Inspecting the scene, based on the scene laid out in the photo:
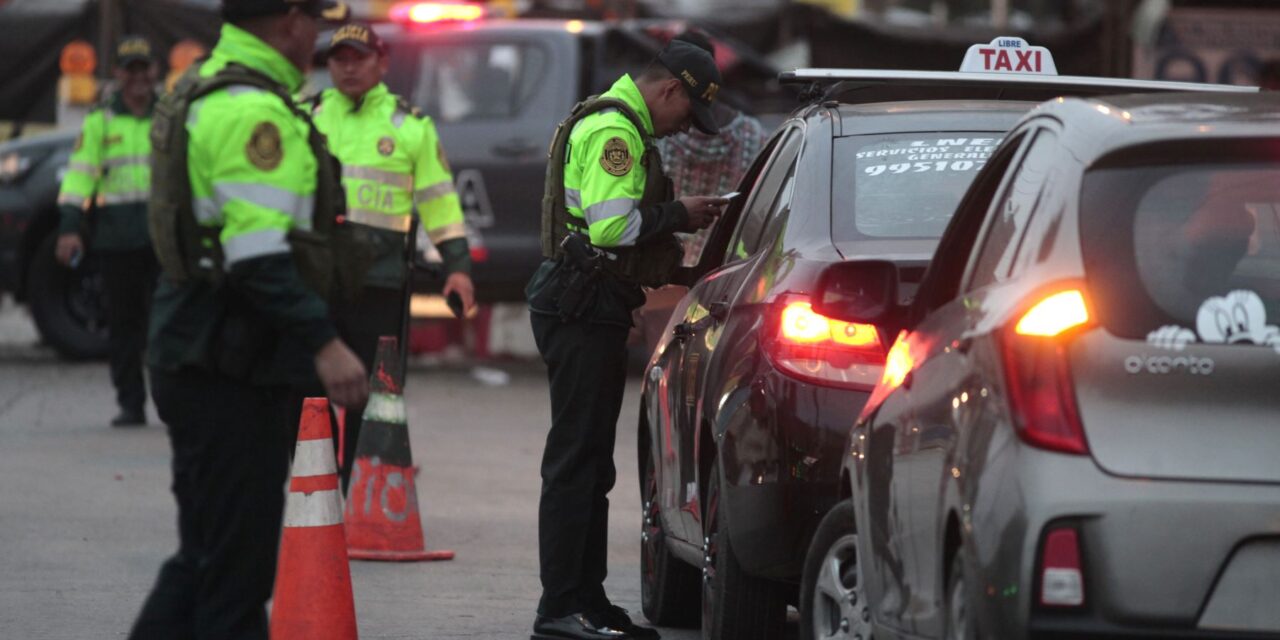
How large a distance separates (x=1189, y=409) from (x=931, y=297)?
1327 mm

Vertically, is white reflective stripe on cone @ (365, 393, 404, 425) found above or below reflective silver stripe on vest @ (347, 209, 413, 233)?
below

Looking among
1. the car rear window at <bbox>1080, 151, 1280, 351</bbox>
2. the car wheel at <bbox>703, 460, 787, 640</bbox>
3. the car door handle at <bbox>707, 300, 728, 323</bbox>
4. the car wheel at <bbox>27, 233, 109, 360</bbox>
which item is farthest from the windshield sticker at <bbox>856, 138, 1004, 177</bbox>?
the car wheel at <bbox>27, 233, 109, 360</bbox>

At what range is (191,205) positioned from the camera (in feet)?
16.6

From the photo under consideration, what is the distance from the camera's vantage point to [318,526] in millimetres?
6129

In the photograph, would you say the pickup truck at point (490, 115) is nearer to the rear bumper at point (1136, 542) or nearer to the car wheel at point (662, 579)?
the car wheel at point (662, 579)

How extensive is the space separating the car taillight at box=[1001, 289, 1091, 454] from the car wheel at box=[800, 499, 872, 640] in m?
1.19

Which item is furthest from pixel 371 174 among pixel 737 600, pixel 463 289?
pixel 737 600

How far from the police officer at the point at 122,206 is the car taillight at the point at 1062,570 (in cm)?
1016

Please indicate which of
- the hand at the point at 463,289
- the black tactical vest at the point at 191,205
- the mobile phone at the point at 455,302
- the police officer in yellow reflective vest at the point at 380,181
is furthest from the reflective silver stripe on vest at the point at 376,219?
the black tactical vest at the point at 191,205

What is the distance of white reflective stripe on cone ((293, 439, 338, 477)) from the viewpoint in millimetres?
6145

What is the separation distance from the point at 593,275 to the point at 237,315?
2030 mm

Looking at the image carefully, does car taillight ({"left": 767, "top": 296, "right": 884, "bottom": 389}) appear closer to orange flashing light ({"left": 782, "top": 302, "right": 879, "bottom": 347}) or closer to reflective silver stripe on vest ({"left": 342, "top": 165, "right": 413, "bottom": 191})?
orange flashing light ({"left": 782, "top": 302, "right": 879, "bottom": 347})

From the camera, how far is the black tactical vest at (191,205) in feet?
16.5

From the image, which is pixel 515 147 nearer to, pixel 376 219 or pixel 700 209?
pixel 376 219
